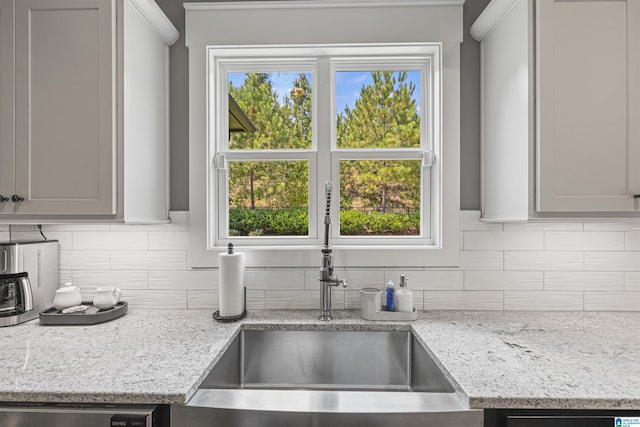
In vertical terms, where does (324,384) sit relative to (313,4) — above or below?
below

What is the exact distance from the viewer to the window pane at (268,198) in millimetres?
1916

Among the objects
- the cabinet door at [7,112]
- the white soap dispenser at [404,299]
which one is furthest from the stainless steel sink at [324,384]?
the cabinet door at [7,112]

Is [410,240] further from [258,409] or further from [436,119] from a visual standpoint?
[258,409]

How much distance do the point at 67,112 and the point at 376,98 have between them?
4.54ft

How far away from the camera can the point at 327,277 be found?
1612mm

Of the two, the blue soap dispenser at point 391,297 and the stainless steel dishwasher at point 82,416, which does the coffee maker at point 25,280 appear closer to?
the stainless steel dishwasher at point 82,416

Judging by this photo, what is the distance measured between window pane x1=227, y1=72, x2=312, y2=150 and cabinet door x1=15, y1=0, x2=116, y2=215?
0.65 meters

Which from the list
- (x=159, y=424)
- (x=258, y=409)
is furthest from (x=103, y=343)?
(x=258, y=409)

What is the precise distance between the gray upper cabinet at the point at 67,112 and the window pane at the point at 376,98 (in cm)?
103

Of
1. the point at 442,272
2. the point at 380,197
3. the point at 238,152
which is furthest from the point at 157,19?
the point at 442,272

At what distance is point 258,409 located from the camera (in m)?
0.98

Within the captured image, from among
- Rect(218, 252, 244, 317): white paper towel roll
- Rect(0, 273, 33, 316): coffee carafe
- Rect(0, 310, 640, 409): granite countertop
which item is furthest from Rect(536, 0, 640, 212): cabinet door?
Rect(0, 273, 33, 316): coffee carafe

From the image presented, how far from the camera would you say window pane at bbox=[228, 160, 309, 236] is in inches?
75.4

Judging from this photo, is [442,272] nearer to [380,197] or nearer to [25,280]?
[380,197]
